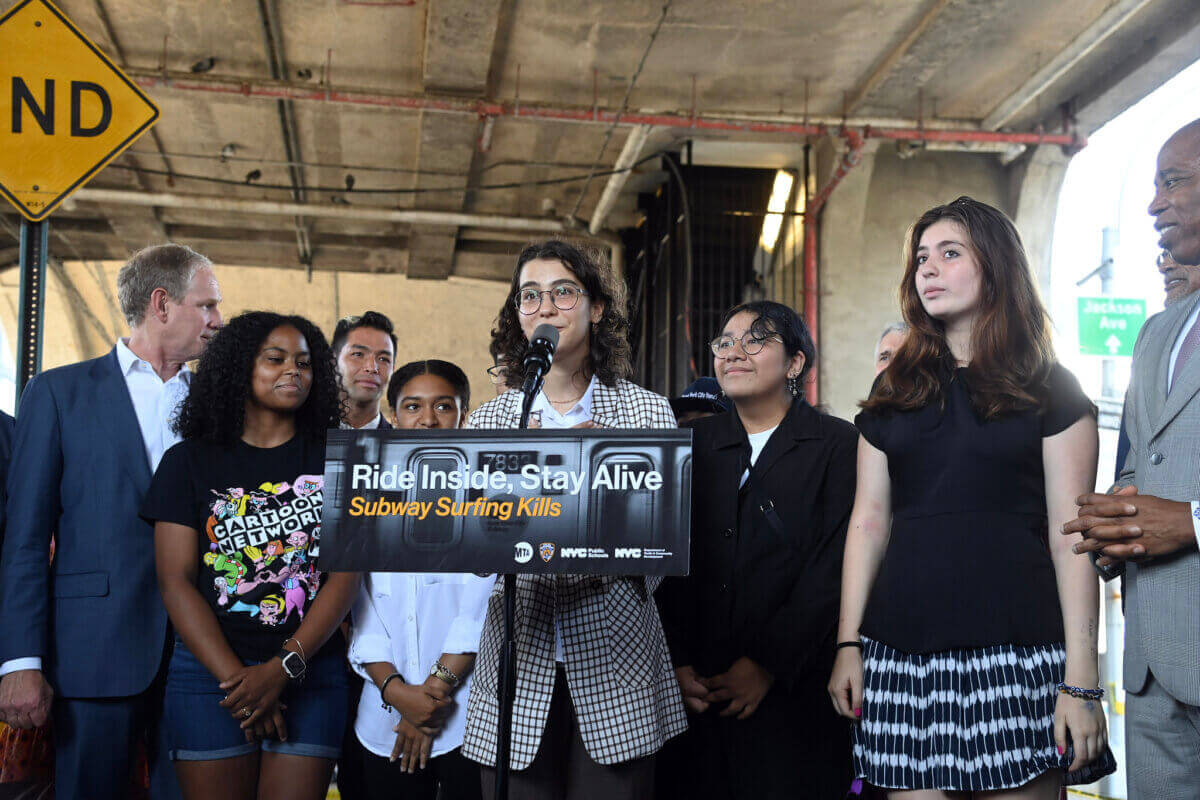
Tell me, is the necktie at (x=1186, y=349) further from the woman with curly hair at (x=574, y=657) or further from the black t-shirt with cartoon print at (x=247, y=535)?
the black t-shirt with cartoon print at (x=247, y=535)

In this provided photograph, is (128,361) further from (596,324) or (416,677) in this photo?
(596,324)

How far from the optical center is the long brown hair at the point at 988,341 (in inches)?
86.6

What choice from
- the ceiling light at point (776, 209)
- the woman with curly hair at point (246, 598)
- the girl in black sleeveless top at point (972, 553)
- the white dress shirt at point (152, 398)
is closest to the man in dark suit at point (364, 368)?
the white dress shirt at point (152, 398)

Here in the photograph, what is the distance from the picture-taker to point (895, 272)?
984 centimetres

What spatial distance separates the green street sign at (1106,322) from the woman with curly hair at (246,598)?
8.71m

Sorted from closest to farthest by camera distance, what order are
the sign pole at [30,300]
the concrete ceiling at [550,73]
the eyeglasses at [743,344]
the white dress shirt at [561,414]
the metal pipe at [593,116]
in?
A: the white dress shirt at [561,414], the eyeglasses at [743,344], the sign pole at [30,300], the concrete ceiling at [550,73], the metal pipe at [593,116]

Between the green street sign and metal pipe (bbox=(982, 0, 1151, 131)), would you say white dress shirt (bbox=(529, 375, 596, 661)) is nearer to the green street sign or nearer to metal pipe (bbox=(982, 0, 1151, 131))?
metal pipe (bbox=(982, 0, 1151, 131))

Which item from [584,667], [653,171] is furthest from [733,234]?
[584,667]

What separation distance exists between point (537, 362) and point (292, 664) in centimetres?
110

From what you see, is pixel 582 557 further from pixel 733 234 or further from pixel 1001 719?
pixel 733 234

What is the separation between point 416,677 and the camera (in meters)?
2.85

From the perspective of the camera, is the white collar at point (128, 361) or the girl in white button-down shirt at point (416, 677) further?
the white collar at point (128, 361)

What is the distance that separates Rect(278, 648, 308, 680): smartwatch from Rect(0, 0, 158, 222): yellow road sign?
64.6 inches

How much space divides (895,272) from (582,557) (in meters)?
8.59
